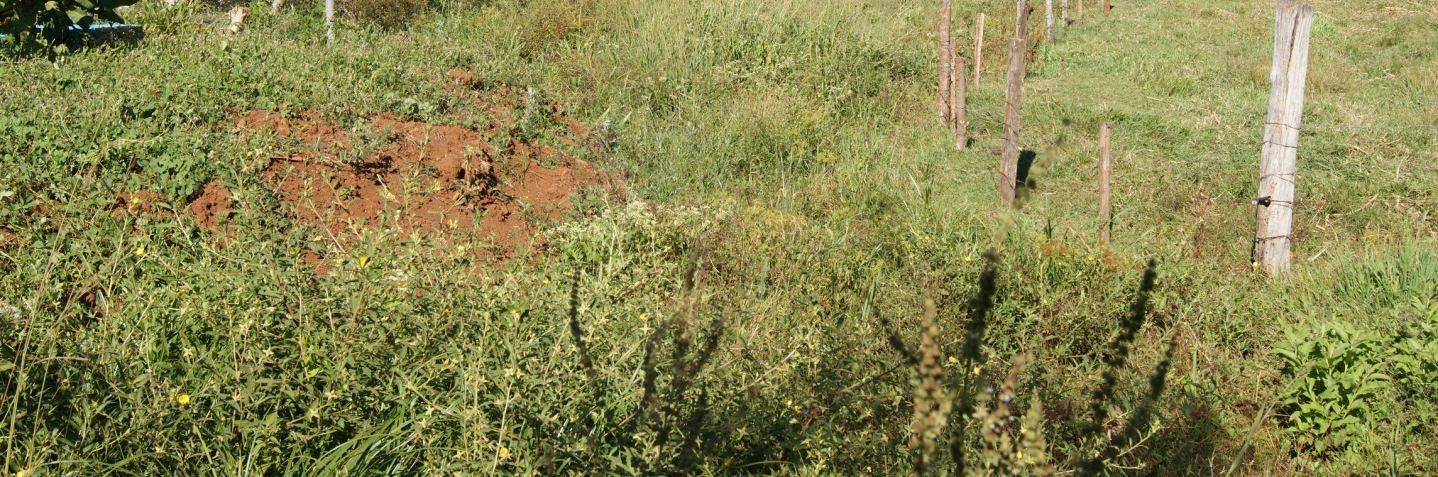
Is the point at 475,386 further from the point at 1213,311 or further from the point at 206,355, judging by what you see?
the point at 1213,311

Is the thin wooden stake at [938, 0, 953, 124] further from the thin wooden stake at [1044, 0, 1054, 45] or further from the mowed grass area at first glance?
the thin wooden stake at [1044, 0, 1054, 45]

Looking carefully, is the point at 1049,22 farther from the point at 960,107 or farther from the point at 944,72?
the point at 960,107

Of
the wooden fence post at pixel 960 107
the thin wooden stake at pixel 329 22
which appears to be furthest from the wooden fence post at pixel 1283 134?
the thin wooden stake at pixel 329 22

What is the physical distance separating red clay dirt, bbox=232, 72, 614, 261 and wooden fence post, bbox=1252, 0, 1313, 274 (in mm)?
3641

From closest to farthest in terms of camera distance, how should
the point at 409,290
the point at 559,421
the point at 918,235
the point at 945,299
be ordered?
the point at 559,421
the point at 409,290
the point at 945,299
the point at 918,235

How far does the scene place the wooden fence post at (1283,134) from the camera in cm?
543

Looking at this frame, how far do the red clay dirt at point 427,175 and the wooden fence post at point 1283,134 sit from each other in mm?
3641

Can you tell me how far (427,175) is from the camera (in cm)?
592

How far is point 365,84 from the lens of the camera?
701 cm

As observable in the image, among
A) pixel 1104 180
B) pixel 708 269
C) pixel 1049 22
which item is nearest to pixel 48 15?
pixel 708 269

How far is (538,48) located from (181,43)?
9.44 feet

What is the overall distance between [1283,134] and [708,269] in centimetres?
302

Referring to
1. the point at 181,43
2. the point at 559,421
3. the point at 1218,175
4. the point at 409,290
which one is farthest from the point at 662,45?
the point at 559,421

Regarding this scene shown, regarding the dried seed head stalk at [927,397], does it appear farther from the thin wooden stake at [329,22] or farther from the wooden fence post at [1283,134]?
the thin wooden stake at [329,22]
